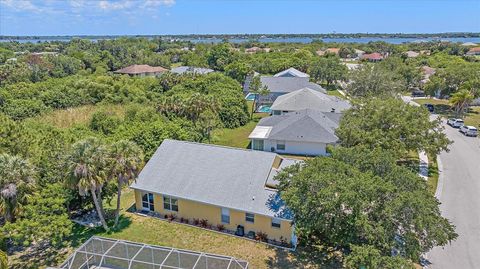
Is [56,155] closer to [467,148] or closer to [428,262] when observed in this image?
[428,262]

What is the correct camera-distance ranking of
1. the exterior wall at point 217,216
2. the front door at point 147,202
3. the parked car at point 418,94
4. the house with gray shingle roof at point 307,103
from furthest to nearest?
the parked car at point 418,94
the house with gray shingle roof at point 307,103
the front door at point 147,202
the exterior wall at point 217,216

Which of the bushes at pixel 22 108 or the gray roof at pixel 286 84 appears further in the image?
the gray roof at pixel 286 84

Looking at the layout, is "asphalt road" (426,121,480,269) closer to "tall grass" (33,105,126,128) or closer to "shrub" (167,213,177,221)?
"shrub" (167,213,177,221)

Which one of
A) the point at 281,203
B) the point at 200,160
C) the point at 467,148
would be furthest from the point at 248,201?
the point at 467,148

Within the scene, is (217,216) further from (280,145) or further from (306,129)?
(306,129)

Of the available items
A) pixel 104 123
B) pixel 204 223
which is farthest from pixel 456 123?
pixel 104 123

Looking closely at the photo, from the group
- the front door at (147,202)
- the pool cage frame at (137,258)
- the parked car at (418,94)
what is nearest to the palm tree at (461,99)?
the parked car at (418,94)

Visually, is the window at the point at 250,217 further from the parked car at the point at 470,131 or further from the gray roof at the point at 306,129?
the parked car at the point at 470,131
